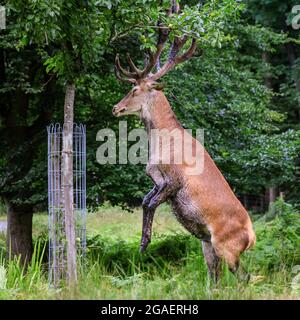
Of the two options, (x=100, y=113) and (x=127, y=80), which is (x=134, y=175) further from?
(x=127, y=80)

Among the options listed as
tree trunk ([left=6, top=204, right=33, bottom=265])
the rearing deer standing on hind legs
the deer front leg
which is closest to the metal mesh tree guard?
the deer front leg

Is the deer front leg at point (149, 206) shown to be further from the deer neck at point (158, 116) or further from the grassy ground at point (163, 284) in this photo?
the deer neck at point (158, 116)

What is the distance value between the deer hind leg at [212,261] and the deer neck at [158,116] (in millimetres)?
1353

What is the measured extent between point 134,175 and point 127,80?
2.96m

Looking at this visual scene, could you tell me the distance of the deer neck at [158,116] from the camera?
24.6 ft

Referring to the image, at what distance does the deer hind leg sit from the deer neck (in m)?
1.35

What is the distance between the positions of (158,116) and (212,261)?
1.71m

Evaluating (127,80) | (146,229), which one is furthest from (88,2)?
(146,229)

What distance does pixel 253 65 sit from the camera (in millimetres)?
17266

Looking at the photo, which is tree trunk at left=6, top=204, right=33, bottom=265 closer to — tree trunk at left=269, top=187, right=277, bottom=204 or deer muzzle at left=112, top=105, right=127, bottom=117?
deer muzzle at left=112, top=105, right=127, bottom=117

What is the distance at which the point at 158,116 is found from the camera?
752 cm

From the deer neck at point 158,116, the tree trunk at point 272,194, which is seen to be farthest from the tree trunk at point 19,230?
the tree trunk at point 272,194

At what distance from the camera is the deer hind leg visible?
7.14m

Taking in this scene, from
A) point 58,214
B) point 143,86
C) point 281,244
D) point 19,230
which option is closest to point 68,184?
point 58,214
